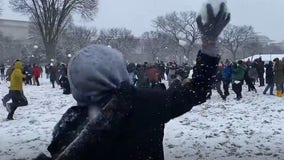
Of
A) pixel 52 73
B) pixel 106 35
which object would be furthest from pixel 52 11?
pixel 106 35

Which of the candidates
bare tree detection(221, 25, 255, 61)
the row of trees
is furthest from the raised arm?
bare tree detection(221, 25, 255, 61)

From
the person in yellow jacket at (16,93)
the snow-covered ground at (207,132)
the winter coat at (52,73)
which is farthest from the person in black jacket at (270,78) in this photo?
the winter coat at (52,73)

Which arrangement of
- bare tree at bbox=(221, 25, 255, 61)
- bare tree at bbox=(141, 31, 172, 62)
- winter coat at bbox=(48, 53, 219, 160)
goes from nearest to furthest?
winter coat at bbox=(48, 53, 219, 160) < bare tree at bbox=(141, 31, 172, 62) < bare tree at bbox=(221, 25, 255, 61)

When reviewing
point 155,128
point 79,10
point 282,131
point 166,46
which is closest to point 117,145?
point 155,128

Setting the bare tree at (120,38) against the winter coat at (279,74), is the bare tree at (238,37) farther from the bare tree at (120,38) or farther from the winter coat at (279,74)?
the winter coat at (279,74)

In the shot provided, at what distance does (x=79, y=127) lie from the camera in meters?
1.83

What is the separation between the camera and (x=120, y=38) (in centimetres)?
6806

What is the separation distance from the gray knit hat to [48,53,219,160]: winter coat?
0.06 m

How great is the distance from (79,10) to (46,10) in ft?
10.6

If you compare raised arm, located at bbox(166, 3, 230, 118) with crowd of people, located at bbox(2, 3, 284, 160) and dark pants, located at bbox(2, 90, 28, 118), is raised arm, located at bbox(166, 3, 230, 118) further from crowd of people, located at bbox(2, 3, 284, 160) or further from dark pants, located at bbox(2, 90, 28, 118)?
dark pants, located at bbox(2, 90, 28, 118)

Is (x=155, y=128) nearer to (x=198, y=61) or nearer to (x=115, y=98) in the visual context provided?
(x=115, y=98)

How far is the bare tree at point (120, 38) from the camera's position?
66.0 metres

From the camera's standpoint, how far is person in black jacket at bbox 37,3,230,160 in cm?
167

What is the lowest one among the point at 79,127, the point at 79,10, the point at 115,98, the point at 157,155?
the point at 157,155
